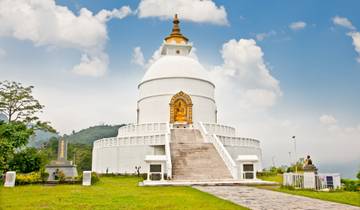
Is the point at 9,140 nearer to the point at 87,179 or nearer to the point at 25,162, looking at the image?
the point at 25,162

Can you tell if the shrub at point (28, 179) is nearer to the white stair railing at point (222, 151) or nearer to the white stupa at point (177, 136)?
the white stupa at point (177, 136)

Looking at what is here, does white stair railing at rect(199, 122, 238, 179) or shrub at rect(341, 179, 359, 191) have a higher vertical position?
white stair railing at rect(199, 122, 238, 179)

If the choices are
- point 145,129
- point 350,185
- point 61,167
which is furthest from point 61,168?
point 350,185

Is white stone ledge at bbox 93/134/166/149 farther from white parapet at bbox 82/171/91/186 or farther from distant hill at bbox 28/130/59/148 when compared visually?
white parapet at bbox 82/171/91/186

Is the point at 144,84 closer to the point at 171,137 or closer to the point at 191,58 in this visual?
the point at 191,58

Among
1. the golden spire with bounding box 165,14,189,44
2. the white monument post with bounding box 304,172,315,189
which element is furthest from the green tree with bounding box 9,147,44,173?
the golden spire with bounding box 165,14,189,44

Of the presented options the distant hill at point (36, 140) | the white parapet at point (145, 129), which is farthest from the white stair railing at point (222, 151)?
the distant hill at point (36, 140)

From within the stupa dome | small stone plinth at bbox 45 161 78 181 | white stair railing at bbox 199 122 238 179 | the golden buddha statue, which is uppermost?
the stupa dome

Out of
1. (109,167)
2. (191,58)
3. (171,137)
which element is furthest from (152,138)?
(191,58)

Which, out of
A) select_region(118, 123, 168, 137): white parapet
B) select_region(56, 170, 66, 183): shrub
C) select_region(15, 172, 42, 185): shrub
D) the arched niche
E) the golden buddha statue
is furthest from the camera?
the golden buddha statue

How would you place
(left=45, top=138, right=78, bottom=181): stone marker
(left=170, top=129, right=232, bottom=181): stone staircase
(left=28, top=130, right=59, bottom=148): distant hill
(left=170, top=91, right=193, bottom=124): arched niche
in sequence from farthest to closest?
(left=170, top=91, right=193, bottom=124): arched niche, (left=28, top=130, right=59, bottom=148): distant hill, (left=170, top=129, right=232, bottom=181): stone staircase, (left=45, top=138, right=78, bottom=181): stone marker

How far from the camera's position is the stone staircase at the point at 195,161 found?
18109mm

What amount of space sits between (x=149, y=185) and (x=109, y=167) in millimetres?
10329

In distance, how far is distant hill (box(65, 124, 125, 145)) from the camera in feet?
267
